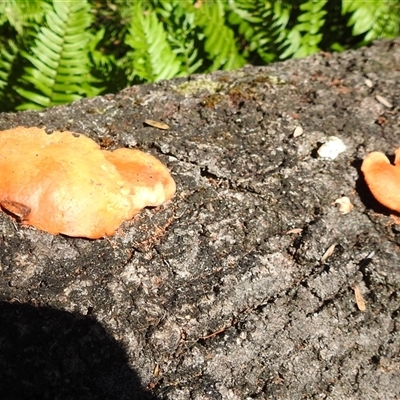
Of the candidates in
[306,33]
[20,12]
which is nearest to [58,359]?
[20,12]

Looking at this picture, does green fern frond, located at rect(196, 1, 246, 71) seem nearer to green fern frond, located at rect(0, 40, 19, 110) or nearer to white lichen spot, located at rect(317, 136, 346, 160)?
green fern frond, located at rect(0, 40, 19, 110)

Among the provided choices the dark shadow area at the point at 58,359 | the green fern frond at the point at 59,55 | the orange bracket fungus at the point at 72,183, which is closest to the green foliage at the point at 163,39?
the green fern frond at the point at 59,55

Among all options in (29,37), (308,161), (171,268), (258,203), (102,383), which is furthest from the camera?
(29,37)

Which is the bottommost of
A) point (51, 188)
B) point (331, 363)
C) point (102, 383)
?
point (102, 383)

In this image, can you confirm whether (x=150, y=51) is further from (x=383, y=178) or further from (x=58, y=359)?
(x=58, y=359)

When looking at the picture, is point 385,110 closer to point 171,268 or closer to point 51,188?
point 171,268

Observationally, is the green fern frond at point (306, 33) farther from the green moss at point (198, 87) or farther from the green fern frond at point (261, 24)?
the green moss at point (198, 87)

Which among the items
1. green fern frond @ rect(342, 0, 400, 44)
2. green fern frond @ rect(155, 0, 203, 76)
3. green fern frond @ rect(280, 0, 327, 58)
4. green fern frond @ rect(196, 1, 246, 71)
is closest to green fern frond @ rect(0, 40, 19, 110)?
green fern frond @ rect(155, 0, 203, 76)

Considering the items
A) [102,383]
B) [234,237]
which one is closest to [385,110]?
[234,237]

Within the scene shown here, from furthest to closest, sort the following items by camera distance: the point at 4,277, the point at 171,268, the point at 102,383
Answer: the point at 171,268 → the point at 4,277 → the point at 102,383
